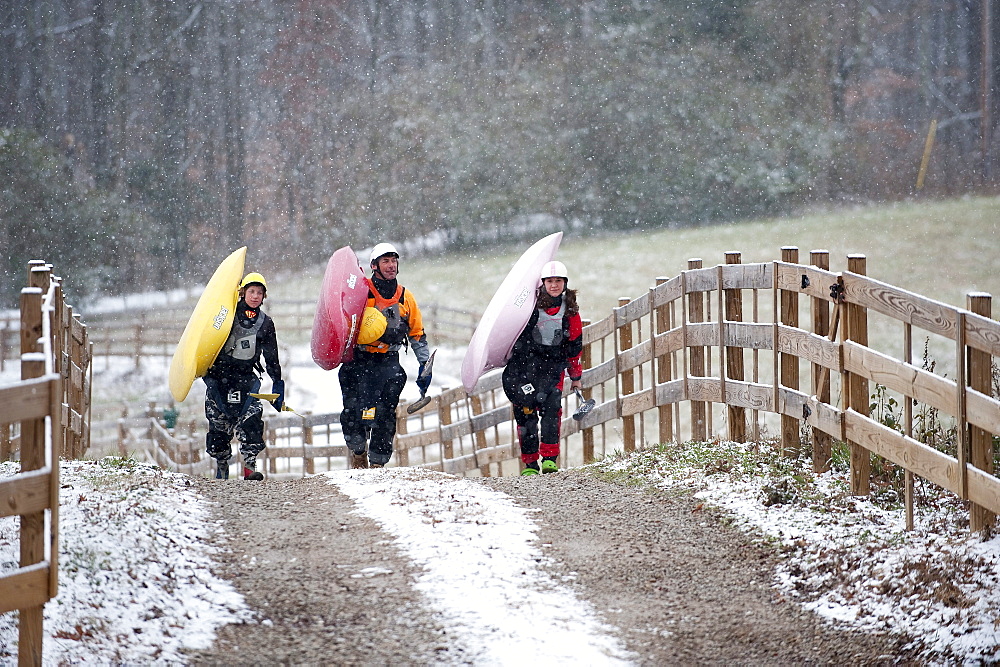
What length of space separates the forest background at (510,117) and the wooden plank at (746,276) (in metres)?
28.8

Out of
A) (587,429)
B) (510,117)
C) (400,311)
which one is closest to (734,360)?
(587,429)

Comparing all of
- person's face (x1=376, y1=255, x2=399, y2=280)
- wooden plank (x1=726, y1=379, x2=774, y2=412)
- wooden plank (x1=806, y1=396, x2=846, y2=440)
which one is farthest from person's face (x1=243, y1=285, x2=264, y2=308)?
wooden plank (x1=806, y1=396, x2=846, y2=440)

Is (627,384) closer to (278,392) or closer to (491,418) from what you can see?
(491,418)

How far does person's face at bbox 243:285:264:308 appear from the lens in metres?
8.16

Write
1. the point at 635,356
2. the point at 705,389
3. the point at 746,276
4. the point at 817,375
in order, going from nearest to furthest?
1. the point at 817,375
2. the point at 746,276
3. the point at 705,389
4. the point at 635,356

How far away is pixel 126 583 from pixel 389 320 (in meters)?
4.35

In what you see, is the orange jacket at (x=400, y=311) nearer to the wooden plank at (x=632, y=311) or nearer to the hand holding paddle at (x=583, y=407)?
the hand holding paddle at (x=583, y=407)

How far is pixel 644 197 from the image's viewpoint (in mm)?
36094

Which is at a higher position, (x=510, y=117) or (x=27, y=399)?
(x=510, y=117)

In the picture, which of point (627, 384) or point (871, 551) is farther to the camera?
point (627, 384)

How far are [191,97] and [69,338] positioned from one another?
102 feet

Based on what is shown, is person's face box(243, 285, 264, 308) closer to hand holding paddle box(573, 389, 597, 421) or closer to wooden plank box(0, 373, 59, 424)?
hand holding paddle box(573, 389, 597, 421)

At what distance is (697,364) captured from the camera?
8.00 meters

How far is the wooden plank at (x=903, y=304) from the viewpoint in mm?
4670
